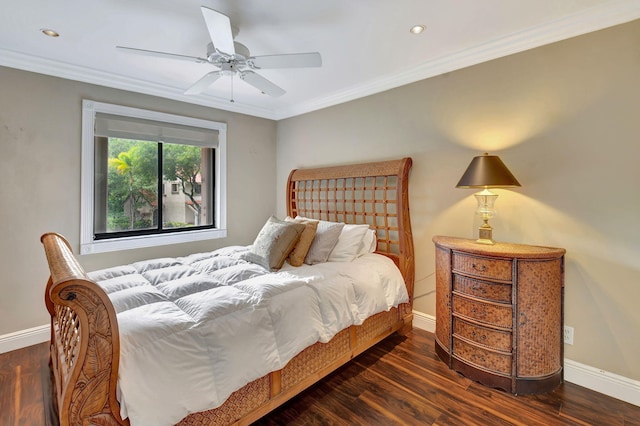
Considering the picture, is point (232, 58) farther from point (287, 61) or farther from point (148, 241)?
point (148, 241)

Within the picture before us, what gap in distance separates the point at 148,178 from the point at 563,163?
13.5ft

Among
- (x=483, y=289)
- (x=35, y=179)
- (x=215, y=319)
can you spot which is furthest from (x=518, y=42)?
(x=35, y=179)

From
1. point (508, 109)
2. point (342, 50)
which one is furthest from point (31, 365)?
point (508, 109)

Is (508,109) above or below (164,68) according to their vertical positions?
below

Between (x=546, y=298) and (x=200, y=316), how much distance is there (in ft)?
7.31

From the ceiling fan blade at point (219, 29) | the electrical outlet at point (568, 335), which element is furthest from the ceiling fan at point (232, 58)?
the electrical outlet at point (568, 335)

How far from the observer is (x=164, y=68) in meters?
2.95

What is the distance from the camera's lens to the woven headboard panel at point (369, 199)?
2992mm

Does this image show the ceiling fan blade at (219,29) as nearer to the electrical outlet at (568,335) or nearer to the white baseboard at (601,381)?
the electrical outlet at (568,335)

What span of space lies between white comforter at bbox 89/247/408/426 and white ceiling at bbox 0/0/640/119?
184 centimetres

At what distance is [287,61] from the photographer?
2133 millimetres

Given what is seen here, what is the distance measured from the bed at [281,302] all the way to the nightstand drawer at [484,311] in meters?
0.61

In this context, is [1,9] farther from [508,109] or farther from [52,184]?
[508,109]

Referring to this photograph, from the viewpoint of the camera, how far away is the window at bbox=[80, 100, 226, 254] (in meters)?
3.13
